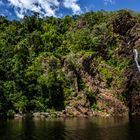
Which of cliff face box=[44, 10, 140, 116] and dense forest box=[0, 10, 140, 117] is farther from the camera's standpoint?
cliff face box=[44, 10, 140, 116]

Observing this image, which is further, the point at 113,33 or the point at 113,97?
the point at 113,33

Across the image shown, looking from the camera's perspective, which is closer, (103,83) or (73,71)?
(73,71)

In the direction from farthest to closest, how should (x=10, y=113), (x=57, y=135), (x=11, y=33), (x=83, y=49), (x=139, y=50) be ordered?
(x=11, y=33)
(x=83, y=49)
(x=139, y=50)
(x=10, y=113)
(x=57, y=135)

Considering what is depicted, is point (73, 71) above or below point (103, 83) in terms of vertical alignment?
above

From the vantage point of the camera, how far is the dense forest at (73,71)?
6186 inches

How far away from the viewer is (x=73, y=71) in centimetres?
16975

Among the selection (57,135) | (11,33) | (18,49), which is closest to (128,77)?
(18,49)

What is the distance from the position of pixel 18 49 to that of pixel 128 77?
53.5 m

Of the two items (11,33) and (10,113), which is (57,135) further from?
(11,33)

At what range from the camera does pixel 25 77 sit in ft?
529

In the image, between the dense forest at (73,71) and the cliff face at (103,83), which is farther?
the cliff face at (103,83)

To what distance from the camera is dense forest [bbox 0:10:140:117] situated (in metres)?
157

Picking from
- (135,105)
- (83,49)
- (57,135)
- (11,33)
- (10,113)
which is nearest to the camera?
(57,135)

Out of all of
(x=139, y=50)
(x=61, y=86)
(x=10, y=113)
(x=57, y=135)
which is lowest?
(x=57, y=135)
